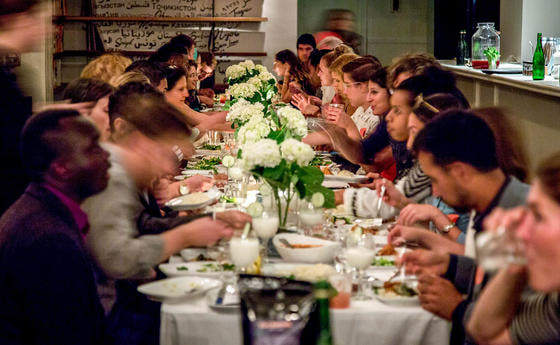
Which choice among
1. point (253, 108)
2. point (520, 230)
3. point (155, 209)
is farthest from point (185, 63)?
point (520, 230)

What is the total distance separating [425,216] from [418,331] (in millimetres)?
756

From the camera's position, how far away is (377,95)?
4254 millimetres

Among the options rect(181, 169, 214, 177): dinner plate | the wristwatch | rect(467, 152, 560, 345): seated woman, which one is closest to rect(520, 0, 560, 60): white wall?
rect(181, 169, 214, 177): dinner plate

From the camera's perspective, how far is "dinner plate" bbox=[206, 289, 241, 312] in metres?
2.03

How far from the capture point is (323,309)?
121 cm

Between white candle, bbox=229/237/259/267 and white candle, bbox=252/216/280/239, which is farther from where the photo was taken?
white candle, bbox=252/216/280/239

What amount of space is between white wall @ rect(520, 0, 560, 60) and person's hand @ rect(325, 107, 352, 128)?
10.1 ft

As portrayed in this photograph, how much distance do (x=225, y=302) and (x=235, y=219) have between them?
618 mm

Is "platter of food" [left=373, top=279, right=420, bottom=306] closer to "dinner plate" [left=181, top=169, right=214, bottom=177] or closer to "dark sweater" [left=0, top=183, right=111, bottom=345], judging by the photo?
"dark sweater" [left=0, top=183, right=111, bottom=345]

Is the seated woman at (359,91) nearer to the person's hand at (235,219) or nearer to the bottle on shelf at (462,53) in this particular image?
the person's hand at (235,219)

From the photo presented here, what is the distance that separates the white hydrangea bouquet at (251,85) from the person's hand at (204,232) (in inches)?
122

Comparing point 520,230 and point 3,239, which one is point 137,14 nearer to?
point 3,239

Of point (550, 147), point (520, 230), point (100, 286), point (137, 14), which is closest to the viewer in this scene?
point (520, 230)

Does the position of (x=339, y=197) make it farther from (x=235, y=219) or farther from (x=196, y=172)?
(x=196, y=172)
